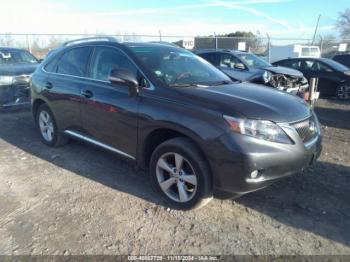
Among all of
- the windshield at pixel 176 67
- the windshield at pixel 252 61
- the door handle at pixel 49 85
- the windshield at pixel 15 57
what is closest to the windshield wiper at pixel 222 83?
the windshield at pixel 176 67

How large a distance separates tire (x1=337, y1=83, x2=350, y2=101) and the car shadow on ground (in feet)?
23.2

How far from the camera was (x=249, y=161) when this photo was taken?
3.01m

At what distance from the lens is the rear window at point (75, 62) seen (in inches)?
181

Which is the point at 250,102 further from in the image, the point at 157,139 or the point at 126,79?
the point at 126,79

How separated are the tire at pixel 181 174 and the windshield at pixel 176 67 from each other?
785mm

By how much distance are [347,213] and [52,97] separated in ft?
Result: 14.2

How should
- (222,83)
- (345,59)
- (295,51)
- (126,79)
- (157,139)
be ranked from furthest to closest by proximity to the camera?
(295,51) < (345,59) < (222,83) < (157,139) < (126,79)

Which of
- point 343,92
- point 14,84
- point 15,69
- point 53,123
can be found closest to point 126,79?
point 53,123

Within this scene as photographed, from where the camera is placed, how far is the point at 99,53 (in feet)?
14.4

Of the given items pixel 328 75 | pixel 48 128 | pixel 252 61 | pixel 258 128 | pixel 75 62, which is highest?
pixel 75 62

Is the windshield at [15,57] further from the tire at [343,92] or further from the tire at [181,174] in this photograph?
the tire at [343,92]

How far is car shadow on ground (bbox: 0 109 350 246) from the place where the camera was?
338 cm

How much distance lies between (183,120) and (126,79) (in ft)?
2.79

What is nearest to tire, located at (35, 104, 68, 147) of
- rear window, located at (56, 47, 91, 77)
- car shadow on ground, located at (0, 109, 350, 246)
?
car shadow on ground, located at (0, 109, 350, 246)
